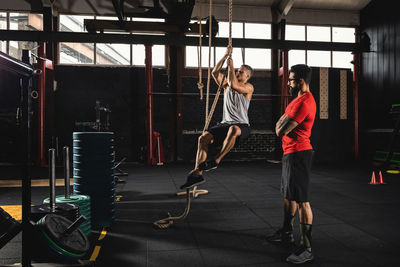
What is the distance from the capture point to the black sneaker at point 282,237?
2729 mm

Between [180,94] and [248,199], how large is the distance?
5.65 meters

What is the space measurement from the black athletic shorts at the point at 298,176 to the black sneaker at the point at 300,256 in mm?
378

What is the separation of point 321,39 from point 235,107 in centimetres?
892

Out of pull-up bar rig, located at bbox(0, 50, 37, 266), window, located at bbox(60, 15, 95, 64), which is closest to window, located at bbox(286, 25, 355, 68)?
window, located at bbox(60, 15, 95, 64)

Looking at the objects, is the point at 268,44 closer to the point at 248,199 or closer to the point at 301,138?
the point at 248,199

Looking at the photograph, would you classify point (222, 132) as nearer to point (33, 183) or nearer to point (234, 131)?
point (234, 131)

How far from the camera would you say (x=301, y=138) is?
2.46 meters

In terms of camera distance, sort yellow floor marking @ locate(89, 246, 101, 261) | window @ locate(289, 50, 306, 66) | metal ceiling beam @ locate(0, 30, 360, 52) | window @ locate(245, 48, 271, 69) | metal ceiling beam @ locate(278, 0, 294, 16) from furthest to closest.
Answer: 1. window @ locate(289, 50, 306, 66)
2. window @ locate(245, 48, 271, 69)
3. metal ceiling beam @ locate(278, 0, 294, 16)
4. metal ceiling beam @ locate(0, 30, 360, 52)
5. yellow floor marking @ locate(89, 246, 101, 261)

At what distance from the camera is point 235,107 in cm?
349

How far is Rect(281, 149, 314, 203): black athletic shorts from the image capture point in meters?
2.39

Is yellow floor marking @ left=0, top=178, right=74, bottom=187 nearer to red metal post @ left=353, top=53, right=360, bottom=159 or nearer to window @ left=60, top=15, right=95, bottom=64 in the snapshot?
window @ left=60, top=15, right=95, bottom=64

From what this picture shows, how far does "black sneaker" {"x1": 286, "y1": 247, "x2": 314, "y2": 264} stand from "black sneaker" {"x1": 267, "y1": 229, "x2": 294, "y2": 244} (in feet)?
1.17

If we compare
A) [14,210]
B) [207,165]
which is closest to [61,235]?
[207,165]

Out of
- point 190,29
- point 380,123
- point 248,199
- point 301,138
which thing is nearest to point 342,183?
point 248,199
